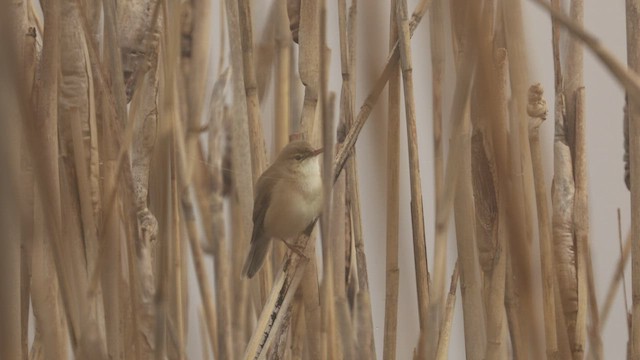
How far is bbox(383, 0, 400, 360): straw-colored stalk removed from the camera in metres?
0.96

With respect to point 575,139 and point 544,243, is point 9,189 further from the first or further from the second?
point 575,139

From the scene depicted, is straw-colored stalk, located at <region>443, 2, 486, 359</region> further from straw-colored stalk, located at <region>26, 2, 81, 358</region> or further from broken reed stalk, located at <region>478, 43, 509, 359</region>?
straw-colored stalk, located at <region>26, 2, 81, 358</region>

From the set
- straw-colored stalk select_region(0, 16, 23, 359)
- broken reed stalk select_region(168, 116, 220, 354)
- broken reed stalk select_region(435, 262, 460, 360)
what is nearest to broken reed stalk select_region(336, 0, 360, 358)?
broken reed stalk select_region(435, 262, 460, 360)

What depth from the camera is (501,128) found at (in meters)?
0.55

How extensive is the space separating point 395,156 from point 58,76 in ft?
1.21

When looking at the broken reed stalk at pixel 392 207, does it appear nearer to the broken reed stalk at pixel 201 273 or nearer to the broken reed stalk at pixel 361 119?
the broken reed stalk at pixel 361 119

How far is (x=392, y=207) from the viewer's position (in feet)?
3.25

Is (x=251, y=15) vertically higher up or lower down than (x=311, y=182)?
higher up

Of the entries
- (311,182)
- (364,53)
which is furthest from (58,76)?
(311,182)

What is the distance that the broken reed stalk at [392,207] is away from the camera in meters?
0.96

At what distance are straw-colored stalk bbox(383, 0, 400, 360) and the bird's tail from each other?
0.26 m

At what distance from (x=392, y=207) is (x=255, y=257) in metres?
Answer: 0.39

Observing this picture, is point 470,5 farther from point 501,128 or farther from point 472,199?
point 472,199

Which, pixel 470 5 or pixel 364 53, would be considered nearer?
pixel 470 5
